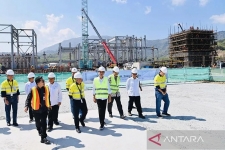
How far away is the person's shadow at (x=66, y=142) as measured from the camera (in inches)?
179

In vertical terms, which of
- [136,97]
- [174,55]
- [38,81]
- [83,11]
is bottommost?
[136,97]

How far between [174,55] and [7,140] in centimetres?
5636

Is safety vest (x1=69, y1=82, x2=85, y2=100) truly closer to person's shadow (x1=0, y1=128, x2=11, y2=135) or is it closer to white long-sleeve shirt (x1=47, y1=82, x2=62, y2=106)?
white long-sleeve shirt (x1=47, y1=82, x2=62, y2=106)

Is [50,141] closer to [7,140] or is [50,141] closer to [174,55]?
[7,140]

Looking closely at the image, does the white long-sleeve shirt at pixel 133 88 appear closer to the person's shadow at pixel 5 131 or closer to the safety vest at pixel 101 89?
the safety vest at pixel 101 89

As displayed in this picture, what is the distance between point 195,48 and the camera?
54281 mm

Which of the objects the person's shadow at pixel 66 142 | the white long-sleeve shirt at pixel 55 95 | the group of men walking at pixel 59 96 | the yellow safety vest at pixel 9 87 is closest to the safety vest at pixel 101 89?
the group of men walking at pixel 59 96

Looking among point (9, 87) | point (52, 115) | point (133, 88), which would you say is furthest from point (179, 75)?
point (9, 87)

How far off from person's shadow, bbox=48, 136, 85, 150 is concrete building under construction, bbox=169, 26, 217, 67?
167 ft

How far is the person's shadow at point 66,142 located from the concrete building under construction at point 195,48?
5082 cm

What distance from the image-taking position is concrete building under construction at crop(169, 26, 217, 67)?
2083 inches

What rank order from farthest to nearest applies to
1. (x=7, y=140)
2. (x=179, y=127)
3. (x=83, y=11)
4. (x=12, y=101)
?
1. (x=83, y=11)
2. (x=12, y=101)
3. (x=179, y=127)
4. (x=7, y=140)

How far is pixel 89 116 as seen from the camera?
23.6 ft

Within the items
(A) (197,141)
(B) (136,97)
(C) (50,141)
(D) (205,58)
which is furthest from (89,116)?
(D) (205,58)
